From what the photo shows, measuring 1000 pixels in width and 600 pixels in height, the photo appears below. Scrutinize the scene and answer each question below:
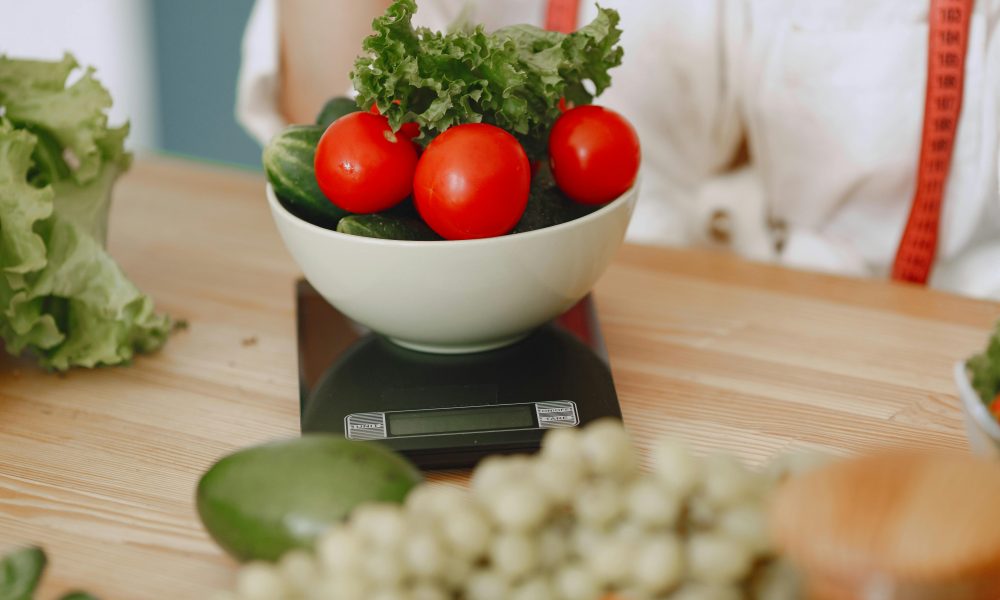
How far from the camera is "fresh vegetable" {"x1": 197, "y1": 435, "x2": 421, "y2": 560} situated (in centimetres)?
54

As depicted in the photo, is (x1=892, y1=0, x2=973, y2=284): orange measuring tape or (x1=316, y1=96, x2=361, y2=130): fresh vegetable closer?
(x1=316, y1=96, x2=361, y2=130): fresh vegetable

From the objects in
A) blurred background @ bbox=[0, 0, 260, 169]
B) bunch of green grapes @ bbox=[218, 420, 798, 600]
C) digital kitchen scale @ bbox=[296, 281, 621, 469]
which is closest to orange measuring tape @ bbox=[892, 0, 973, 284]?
digital kitchen scale @ bbox=[296, 281, 621, 469]

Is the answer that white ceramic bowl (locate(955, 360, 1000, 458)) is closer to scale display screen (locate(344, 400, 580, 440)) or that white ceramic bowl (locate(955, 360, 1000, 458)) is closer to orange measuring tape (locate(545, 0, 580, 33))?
scale display screen (locate(344, 400, 580, 440))

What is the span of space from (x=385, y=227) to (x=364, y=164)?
0.05m

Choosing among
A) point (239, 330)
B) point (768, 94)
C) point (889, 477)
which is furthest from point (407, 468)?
point (768, 94)

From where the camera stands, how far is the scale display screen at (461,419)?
727 mm

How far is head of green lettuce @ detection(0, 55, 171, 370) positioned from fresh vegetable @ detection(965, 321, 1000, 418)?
0.63 meters

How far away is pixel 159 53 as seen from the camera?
9.63ft

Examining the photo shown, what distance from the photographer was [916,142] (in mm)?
1226

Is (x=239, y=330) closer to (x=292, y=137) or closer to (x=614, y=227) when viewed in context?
(x=292, y=137)

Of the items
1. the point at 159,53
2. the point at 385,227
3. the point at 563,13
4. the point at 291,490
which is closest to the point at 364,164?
the point at 385,227

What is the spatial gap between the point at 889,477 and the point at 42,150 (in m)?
0.73

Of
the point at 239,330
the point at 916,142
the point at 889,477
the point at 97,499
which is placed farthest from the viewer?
the point at 916,142

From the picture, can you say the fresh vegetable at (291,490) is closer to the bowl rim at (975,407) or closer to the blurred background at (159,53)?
the bowl rim at (975,407)
